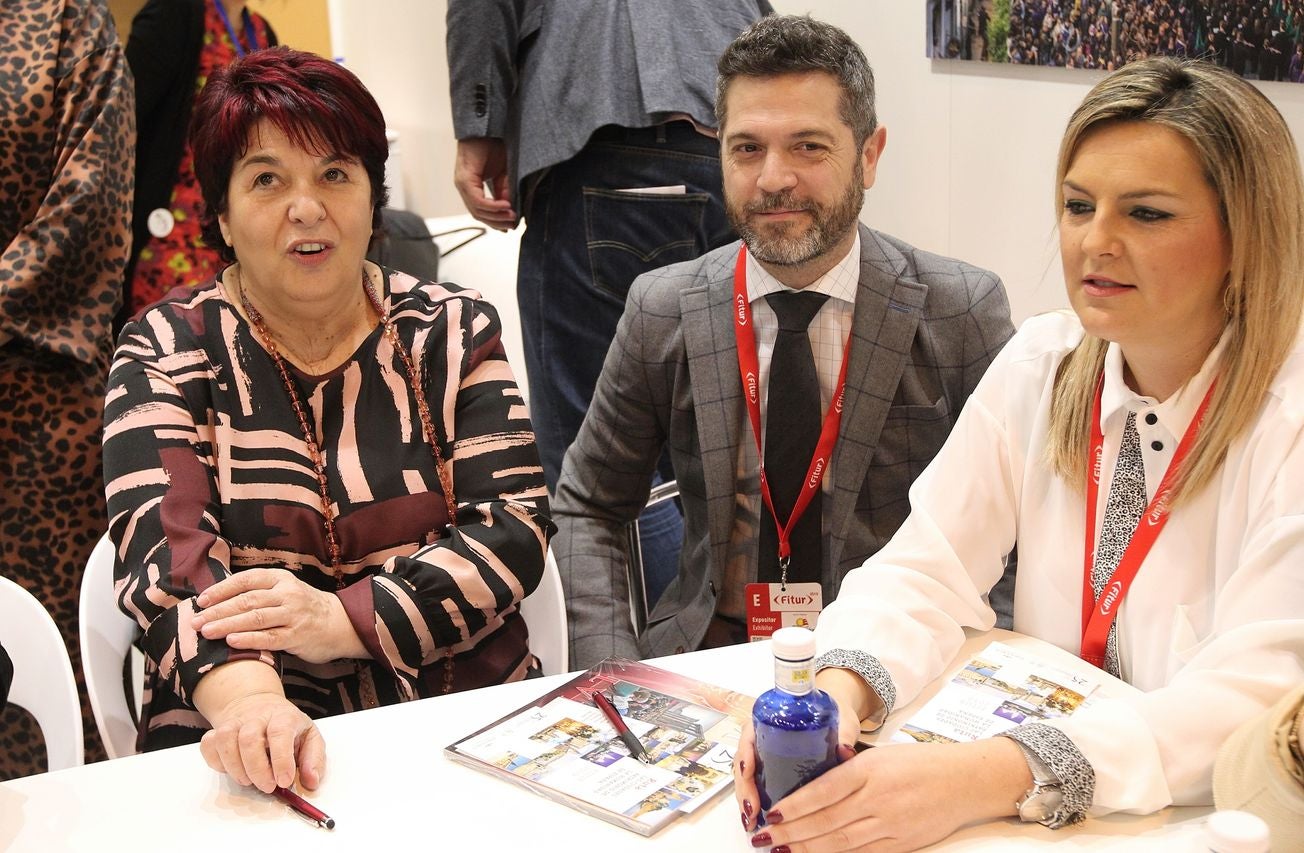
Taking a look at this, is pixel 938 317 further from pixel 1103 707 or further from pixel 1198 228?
pixel 1103 707

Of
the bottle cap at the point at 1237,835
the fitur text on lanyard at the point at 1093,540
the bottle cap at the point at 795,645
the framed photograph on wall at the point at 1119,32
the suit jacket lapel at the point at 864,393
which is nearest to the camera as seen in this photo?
the bottle cap at the point at 1237,835

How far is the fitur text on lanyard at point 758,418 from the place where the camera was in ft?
7.63

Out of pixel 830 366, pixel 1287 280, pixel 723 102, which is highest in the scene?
pixel 723 102

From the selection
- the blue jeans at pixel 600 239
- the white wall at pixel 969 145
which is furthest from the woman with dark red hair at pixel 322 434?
the white wall at pixel 969 145

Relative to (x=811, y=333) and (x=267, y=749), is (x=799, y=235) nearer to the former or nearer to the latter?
(x=811, y=333)

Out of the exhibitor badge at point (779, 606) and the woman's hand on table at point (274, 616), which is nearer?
the woman's hand on table at point (274, 616)

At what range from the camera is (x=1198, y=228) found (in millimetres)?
1611

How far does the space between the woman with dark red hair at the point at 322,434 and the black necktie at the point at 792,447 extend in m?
0.46

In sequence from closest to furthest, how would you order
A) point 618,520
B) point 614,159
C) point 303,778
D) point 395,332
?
point 303,778
point 395,332
point 618,520
point 614,159

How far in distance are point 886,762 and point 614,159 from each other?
205 centimetres

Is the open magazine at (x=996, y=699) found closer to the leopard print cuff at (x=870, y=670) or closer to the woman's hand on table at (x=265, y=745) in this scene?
the leopard print cuff at (x=870, y=670)

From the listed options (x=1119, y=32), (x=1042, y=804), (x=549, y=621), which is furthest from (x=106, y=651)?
(x=1119, y=32)

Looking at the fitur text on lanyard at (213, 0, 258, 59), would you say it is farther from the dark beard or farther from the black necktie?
the black necktie

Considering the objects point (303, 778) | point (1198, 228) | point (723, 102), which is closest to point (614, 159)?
point (723, 102)
